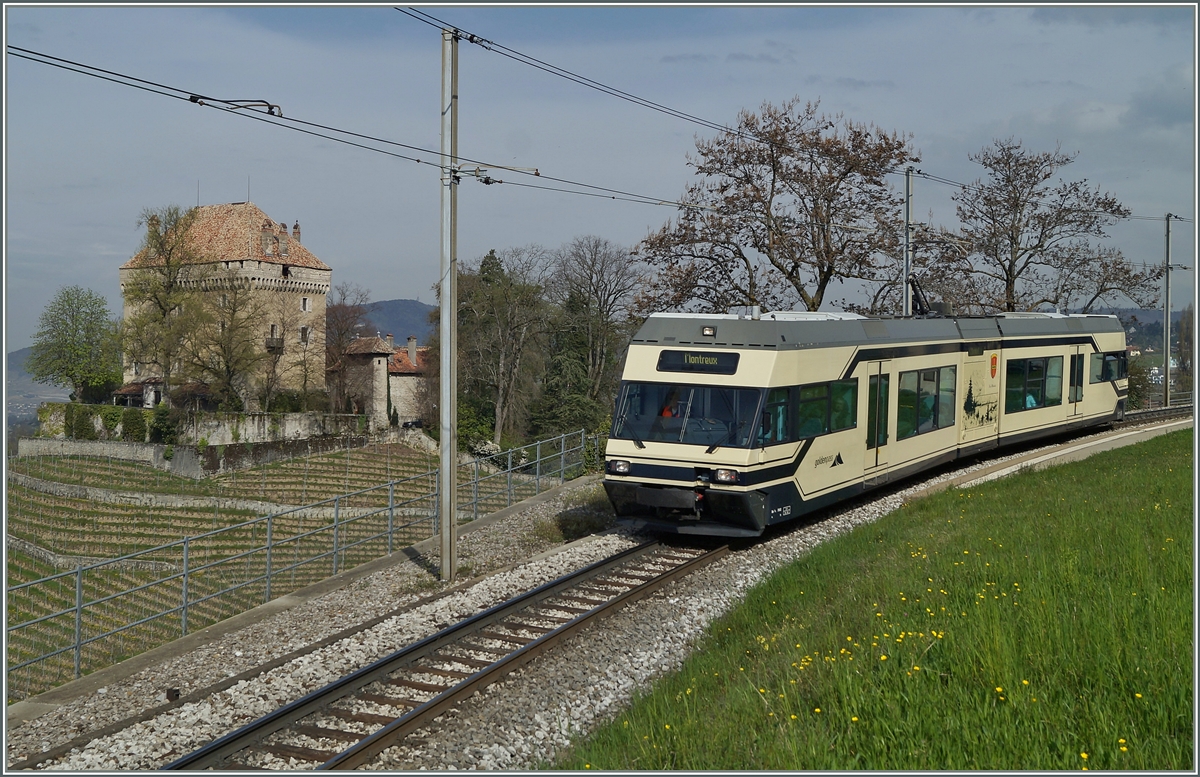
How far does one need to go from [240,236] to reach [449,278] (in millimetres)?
76739

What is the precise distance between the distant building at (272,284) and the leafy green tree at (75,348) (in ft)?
7.00

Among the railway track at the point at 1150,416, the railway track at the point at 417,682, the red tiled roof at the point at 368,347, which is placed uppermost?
the red tiled roof at the point at 368,347

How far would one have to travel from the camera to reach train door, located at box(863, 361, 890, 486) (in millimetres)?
15945

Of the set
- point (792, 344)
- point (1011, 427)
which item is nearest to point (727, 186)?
point (1011, 427)

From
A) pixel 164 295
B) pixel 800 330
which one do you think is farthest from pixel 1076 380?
pixel 164 295

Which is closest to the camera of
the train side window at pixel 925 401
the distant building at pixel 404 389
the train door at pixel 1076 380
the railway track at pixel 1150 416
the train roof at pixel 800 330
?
the train roof at pixel 800 330

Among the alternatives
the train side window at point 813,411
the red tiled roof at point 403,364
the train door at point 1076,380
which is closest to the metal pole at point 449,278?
the train side window at point 813,411

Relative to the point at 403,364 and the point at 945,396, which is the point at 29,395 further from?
the point at 945,396

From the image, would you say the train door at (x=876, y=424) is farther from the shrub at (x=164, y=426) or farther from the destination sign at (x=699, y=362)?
the shrub at (x=164, y=426)

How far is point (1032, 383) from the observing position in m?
22.1

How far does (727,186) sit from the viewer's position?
30438 mm

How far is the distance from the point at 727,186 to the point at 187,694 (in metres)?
24.6

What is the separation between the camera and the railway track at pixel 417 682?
710cm

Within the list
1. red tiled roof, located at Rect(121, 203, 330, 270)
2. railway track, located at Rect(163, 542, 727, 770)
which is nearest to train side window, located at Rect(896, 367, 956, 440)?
railway track, located at Rect(163, 542, 727, 770)
